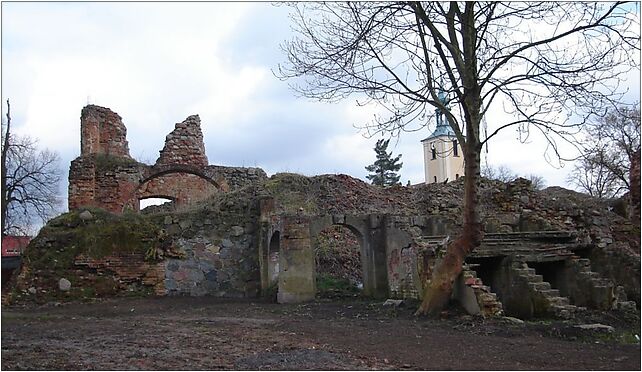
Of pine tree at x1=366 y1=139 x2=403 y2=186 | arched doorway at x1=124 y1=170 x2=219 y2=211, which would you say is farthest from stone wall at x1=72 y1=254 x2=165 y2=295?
pine tree at x1=366 y1=139 x2=403 y2=186

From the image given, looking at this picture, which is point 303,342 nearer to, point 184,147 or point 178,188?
point 184,147

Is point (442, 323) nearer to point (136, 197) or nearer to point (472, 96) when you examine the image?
point (472, 96)

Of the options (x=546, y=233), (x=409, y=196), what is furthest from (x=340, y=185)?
(x=546, y=233)

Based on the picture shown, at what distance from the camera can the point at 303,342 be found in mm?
8594

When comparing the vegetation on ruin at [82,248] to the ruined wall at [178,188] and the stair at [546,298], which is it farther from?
the stair at [546,298]

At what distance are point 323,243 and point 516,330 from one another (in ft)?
35.5

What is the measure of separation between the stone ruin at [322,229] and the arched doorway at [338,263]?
2.48ft

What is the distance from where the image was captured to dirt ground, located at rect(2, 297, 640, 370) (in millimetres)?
7004

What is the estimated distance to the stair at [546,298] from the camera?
11125mm

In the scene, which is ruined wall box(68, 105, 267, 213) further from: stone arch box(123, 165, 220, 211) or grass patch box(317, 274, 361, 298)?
grass patch box(317, 274, 361, 298)

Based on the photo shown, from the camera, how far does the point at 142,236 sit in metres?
17.4

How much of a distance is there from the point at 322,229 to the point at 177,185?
1129 centimetres

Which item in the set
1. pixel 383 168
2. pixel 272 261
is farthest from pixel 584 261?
pixel 383 168

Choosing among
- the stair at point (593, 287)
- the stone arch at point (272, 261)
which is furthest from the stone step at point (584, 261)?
the stone arch at point (272, 261)
